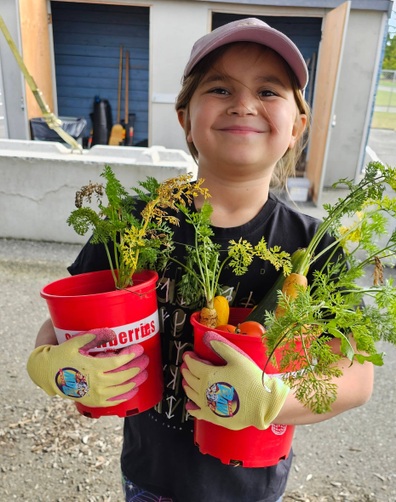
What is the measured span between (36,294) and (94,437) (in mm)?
1929

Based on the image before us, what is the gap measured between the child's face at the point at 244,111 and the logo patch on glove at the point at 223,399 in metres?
0.55

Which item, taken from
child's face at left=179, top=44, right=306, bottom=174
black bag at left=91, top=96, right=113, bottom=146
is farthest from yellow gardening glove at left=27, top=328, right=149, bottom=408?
black bag at left=91, top=96, right=113, bottom=146

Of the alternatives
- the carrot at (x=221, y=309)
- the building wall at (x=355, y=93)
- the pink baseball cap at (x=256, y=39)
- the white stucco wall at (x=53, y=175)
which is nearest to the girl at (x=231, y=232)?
the pink baseball cap at (x=256, y=39)

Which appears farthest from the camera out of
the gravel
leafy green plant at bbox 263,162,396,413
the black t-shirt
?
the gravel

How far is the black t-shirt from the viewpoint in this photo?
1325 millimetres

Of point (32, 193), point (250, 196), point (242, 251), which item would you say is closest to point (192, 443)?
point (242, 251)

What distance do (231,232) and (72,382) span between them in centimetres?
58

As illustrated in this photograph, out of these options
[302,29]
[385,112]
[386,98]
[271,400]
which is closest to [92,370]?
[271,400]

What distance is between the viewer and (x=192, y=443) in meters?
1.39

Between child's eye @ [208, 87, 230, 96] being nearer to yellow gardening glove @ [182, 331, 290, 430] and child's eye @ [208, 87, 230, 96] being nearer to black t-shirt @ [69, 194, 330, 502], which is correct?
black t-shirt @ [69, 194, 330, 502]

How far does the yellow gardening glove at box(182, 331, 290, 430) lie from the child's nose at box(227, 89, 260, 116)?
0.56m

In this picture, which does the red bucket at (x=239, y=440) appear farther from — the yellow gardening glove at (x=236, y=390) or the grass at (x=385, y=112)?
the grass at (x=385, y=112)

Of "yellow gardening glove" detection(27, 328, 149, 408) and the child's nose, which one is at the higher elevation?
the child's nose

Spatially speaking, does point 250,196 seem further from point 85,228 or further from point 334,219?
point 85,228
